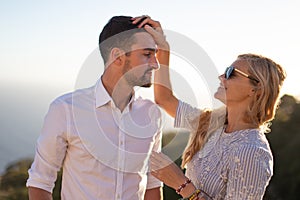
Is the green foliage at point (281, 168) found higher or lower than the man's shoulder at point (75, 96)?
lower

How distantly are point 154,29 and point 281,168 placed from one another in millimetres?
4845

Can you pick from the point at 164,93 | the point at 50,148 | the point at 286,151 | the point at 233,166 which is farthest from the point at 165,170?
the point at 286,151

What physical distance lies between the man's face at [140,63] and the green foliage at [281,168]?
3.83 m

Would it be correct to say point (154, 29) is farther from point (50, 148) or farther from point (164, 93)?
point (50, 148)

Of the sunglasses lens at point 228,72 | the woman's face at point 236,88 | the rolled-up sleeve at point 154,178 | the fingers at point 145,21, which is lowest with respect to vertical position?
the rolled-up sleeve at point 154,178

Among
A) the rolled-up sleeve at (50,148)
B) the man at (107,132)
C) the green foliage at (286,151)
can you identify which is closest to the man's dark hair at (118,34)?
the man at (107,132)

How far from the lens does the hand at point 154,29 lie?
8.68 feet

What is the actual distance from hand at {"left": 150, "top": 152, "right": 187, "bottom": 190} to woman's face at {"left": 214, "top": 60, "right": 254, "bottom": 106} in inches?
18.8

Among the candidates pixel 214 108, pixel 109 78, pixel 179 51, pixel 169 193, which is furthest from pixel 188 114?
pixel 169 193

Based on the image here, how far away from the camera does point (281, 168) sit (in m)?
7.08

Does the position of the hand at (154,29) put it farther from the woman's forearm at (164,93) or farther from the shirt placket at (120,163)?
the shirt placket at (120,163)

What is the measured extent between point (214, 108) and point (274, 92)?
0.40 metres

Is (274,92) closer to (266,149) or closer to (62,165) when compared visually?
(266,149)

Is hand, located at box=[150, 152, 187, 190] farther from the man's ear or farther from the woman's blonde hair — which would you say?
the man's ear
